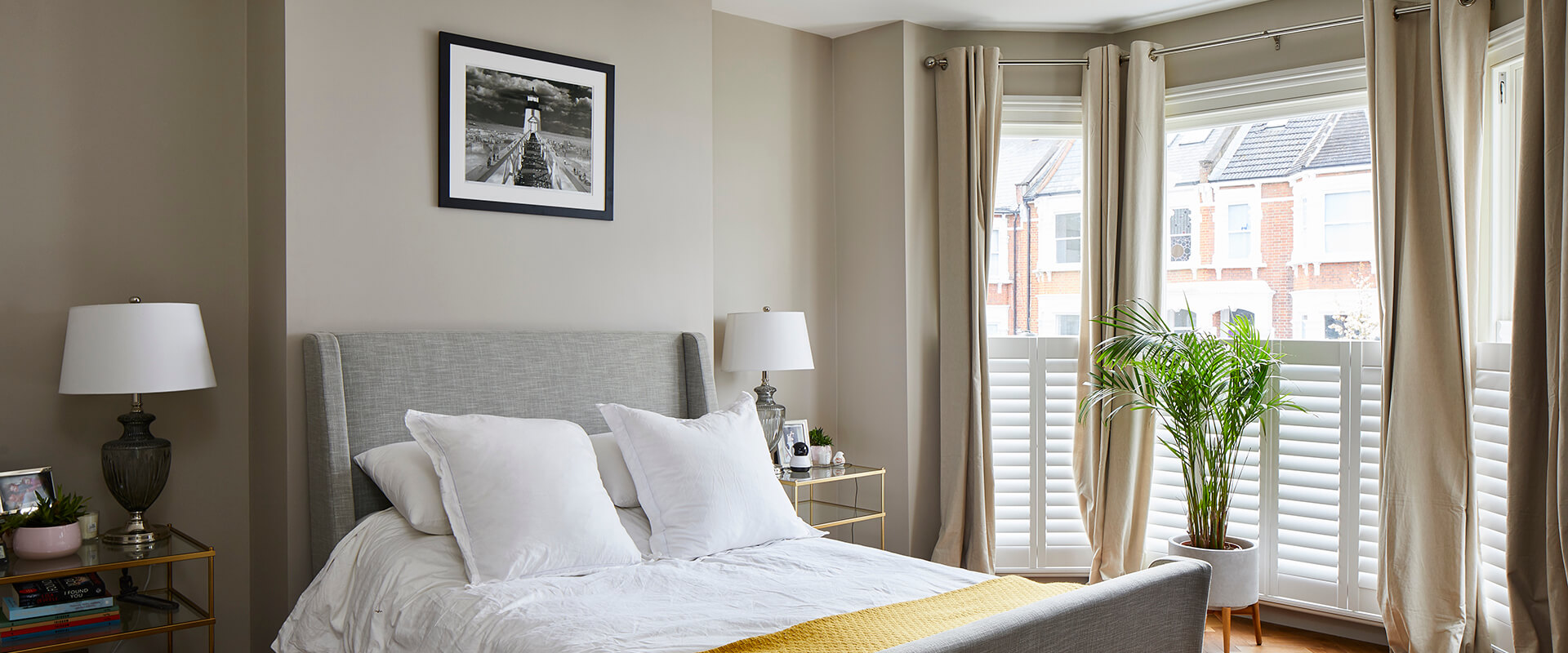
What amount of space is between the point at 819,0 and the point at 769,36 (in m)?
0.37

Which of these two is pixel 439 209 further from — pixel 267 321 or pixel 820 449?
pixel 820 449

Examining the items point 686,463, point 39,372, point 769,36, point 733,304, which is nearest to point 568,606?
A: point 686,463

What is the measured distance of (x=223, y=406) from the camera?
3.01 meters

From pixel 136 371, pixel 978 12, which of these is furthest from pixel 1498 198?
pixel 136 371

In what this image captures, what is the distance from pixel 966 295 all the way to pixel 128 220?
121 inches

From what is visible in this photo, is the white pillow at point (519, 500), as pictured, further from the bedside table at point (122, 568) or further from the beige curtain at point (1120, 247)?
the beige curtain at point (1120, 247)

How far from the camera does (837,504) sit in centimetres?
441

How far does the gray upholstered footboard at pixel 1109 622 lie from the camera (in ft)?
5.38

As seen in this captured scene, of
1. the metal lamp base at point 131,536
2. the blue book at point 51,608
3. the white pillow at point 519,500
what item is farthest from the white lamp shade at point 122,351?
the white pillow at point 519,500

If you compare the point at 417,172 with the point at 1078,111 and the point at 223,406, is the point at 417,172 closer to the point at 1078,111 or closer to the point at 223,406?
the point at 223,406

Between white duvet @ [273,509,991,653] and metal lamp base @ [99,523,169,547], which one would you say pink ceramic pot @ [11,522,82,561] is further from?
white duvet @ [273,509,991,653]

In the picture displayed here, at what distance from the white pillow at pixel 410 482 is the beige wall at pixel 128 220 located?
647 mm

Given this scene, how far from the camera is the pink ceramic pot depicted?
2.42 metres

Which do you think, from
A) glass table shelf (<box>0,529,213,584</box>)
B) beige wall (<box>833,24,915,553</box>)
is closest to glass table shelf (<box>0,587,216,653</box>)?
glass table shelf (<box>0,529,213,584</box>)
